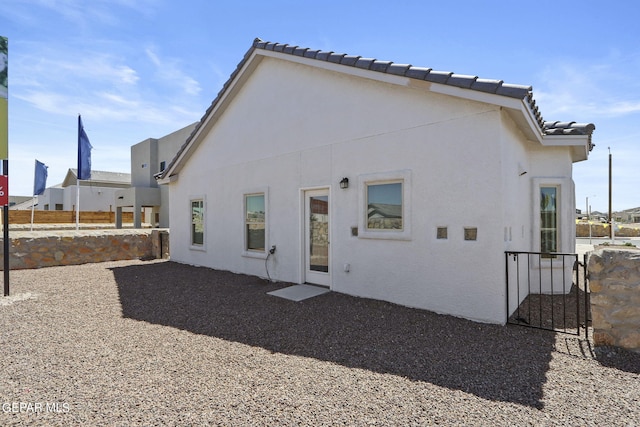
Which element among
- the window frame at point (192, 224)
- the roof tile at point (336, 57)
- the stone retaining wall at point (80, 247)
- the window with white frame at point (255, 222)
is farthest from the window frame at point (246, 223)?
the stone retaining wall at point (80, 247)

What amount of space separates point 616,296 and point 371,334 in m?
3.15

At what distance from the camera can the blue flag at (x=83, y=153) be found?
46.1ft

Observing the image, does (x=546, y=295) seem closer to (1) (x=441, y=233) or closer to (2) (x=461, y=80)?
(1) (x=441, y=233)

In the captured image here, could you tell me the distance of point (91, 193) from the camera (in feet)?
116

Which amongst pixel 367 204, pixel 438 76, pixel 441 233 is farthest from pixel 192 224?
pixel 438 76

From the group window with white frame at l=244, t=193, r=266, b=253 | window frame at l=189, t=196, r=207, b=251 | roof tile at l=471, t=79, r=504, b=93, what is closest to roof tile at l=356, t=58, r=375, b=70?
roof tile at l=471, t=79, r=504, b=93

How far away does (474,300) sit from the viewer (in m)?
5.34

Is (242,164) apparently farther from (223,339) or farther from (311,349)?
(311,349)

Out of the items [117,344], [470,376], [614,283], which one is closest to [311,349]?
[470,376]

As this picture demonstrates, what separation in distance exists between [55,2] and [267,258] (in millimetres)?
6914

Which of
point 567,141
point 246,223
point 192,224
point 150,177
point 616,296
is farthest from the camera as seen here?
point 150,177

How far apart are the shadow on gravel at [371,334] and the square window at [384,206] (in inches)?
59.2

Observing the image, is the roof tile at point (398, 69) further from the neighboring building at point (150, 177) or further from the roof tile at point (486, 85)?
the neighboring building at point (150, 177)

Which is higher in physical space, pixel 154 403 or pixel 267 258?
pixel 267 258
